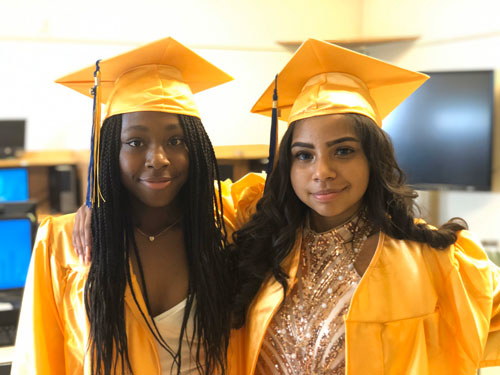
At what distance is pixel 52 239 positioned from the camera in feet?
4.52

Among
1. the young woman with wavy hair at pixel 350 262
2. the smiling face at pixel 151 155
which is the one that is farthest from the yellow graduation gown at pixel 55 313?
the young woman with wavy hair at pixel 350 262

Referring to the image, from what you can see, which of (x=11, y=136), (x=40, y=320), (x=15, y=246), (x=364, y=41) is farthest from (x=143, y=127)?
(x=11, y=136)

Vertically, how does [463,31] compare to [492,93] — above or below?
above

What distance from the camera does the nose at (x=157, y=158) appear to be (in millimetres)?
1242

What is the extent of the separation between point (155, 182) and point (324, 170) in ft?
1.28

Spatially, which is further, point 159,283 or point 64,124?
point 64,124

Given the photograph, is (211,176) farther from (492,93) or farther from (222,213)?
(492,93)

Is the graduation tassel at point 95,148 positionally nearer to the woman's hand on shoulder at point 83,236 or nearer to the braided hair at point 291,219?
the woman's hand on shoulder at point 83,236

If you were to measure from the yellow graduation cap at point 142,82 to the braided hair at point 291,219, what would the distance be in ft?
0.97

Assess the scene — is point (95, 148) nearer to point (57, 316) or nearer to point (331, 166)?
point (57, 316)

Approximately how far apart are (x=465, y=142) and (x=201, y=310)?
297 centimetres

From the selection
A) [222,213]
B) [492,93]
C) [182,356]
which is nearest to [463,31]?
[492,93]

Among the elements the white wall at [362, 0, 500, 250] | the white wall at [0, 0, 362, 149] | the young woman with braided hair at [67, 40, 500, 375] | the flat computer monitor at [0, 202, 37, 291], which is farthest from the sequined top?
the white wall at [0, 0, 362, 149]

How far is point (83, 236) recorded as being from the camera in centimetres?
134
